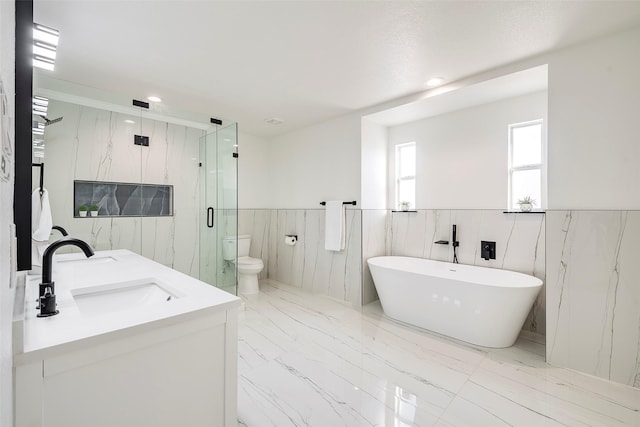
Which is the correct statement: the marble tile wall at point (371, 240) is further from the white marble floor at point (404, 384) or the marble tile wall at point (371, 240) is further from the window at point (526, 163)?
the window at point (526, 163)

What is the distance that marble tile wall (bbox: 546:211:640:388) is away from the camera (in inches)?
78.5

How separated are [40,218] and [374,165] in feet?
10.6

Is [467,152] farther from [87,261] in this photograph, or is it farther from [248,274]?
[87,261]

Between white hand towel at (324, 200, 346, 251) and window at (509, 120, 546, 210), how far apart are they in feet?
6.14

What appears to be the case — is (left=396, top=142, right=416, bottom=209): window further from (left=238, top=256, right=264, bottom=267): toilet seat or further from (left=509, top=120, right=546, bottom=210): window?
(left=238, top=256, right=264, bottom=267): toilet seat

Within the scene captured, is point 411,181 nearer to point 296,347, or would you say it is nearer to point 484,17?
point 484,17

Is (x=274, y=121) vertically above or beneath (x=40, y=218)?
above

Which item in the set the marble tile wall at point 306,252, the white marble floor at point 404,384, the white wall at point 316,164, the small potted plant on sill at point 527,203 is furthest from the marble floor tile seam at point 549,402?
the white wall at point 316,164

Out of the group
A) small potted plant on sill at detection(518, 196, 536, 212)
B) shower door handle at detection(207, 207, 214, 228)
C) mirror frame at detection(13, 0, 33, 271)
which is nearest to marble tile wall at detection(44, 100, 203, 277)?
shower door handle at detection(207, 207, 214, 228)

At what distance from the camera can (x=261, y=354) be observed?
248 cm

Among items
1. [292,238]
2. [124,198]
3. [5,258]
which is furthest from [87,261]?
[292,238]

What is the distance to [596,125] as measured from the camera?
2.10 m

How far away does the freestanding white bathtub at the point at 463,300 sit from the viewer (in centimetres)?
246

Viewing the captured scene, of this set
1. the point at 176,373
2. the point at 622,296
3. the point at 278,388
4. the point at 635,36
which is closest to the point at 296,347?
the point at 278,388
